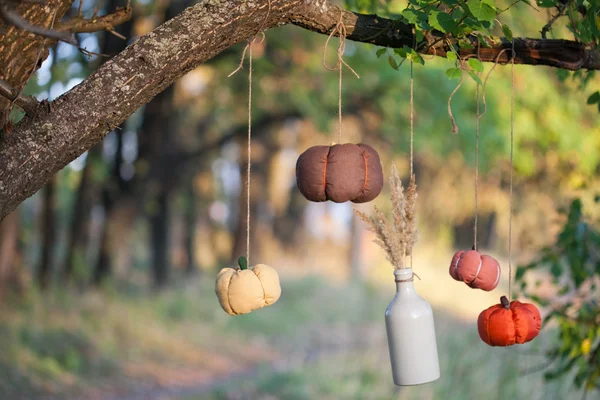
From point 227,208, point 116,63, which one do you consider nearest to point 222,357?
point 116,63

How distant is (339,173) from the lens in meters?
2.01

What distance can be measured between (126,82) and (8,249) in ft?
20.2

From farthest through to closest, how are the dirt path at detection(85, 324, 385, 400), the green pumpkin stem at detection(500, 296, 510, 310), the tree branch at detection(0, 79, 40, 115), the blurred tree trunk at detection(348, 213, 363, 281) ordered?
the blurred tree trunk at detection(348, 213, 363, 281), the dirt path at detection(85, 324, 385, 400), the green pumpkin stem at detection(500, 296, 510, 310), the tree branch at detection(0, 79, 40, 115)

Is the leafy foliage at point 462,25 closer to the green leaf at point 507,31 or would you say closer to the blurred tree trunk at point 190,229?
the green leaf at point 507,31

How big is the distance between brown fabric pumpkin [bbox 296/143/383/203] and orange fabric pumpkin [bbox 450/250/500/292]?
1.17ft

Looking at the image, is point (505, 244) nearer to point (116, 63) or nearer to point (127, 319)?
point (127, 319)

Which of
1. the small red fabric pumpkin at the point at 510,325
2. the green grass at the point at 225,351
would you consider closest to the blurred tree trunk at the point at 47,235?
the green grass at the point at 225,351

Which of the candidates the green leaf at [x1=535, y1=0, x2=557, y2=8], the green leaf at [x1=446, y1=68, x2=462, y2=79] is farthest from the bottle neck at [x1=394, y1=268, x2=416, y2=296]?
the green leaf at [x1=535, y1=0, x2=557, y2=8]

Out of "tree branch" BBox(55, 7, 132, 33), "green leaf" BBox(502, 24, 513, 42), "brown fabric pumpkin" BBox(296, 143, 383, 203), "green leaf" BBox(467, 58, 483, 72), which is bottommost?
"brown fabric pumpkin" BBox(296, 143, 383, 203)

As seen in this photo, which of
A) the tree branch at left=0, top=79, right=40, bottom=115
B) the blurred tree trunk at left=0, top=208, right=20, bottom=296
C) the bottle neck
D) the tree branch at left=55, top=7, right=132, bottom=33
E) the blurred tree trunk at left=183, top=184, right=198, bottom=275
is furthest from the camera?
the blurred tree trunk at left=183, top=184, right=198, bottom=275

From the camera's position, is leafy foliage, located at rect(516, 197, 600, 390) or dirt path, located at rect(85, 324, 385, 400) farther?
dirt path, located at rect(85, 324, 385, 400)

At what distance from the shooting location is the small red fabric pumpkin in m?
2.16

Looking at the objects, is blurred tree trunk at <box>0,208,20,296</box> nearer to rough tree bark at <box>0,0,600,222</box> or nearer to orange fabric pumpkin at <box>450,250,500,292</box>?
rough tree bark at <box>0,0,600,222</box>

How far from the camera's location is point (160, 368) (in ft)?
23.2
